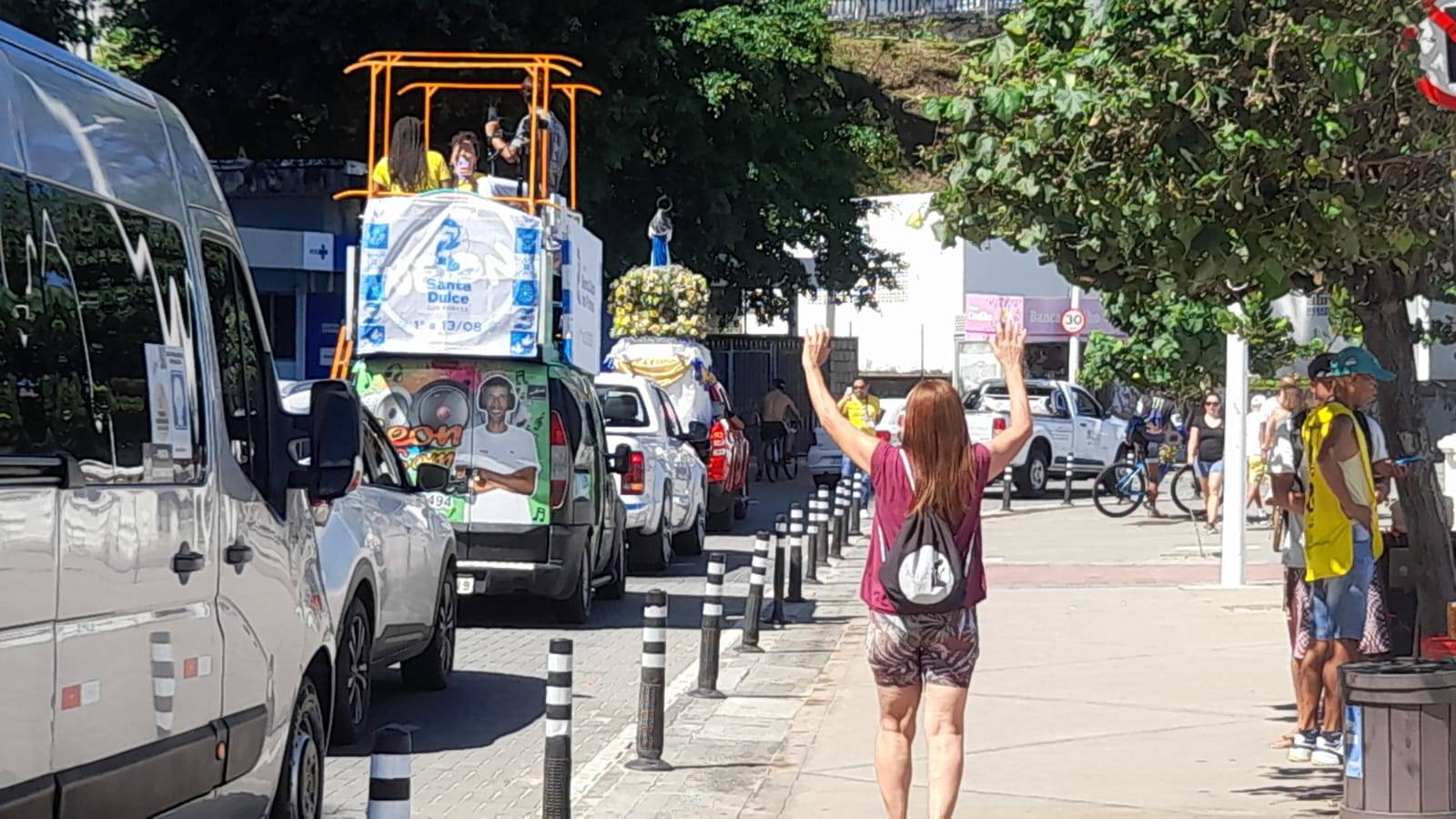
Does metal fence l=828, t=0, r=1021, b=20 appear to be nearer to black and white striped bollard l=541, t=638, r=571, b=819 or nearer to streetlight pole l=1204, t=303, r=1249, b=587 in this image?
streetlight pole l=1204, t=303, r=1249, b=587

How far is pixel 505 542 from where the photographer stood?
14.7 meters

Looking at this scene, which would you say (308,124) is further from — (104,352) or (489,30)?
(104,352)

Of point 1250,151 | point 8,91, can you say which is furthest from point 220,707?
point 1250,151

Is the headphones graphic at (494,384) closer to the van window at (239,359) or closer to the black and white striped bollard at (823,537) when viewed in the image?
the black and white striped bollard at (823,537)

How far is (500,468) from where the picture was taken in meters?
14.6

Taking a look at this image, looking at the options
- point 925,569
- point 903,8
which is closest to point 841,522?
point 925,569

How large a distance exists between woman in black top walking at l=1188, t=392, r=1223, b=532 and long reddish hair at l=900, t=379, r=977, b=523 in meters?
18.9

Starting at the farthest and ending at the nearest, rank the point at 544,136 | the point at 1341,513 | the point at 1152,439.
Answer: the point at 1152,439, the point at 544,136, the point at 1341,513

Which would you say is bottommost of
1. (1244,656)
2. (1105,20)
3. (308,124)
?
(1244,656)

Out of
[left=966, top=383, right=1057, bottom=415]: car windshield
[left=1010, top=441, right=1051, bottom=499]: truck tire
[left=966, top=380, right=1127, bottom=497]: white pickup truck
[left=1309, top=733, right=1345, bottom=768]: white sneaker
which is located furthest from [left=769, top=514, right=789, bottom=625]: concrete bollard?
[left=966, top=383, right=1057, bottom=415]: car windshield

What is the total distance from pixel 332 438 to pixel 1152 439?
28.3 meters

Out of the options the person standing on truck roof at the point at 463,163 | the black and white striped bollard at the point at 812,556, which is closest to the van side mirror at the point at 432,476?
the person standing on truck roof at the point at 463,163

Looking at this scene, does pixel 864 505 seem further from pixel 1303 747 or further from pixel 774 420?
pixel 1303 747

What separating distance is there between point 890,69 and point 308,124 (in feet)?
94.6
